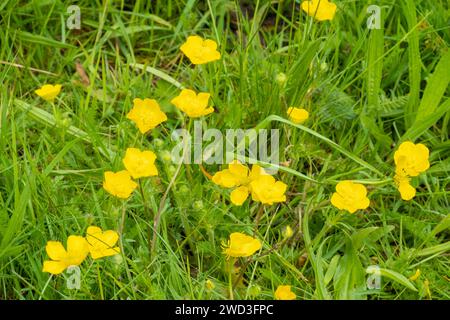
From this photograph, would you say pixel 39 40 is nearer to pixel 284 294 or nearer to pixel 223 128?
pixel 223 128

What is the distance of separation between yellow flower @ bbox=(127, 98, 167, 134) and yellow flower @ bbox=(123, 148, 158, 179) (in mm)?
104

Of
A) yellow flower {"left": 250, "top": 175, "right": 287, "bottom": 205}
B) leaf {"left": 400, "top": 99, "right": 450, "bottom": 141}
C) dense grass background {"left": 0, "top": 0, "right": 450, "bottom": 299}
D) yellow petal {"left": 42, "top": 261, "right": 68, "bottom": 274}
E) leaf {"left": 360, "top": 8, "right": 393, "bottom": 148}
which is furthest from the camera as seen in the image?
leaf {"left": 360, "top": 8, "right": 393, "bottom": 148}

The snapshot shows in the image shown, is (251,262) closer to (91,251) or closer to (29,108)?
(91,251)

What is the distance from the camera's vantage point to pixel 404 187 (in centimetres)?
208

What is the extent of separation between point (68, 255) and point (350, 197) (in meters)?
0.74

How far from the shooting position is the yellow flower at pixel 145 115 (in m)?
2.13

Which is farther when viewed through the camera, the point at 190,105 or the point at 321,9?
the point at 321,9

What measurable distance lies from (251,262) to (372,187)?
418mm

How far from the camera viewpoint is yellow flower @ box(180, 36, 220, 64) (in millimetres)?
2215

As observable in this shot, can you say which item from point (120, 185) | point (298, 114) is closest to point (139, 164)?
point (120, 185)

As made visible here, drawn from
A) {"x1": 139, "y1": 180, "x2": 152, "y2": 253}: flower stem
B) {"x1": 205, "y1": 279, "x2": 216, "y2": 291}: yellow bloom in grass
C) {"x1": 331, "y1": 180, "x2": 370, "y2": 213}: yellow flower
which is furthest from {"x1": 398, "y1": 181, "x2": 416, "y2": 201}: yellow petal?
{"x1": 139, "y1": 180, "x2": 152, "y2": 253}: flower stem

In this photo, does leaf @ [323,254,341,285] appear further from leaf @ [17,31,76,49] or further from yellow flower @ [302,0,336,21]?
leaf @ [17,31,76,49]
